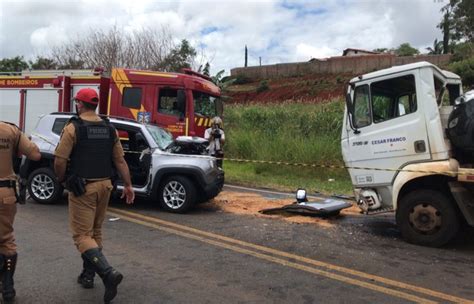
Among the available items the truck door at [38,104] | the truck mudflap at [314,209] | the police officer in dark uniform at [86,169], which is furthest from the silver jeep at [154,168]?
the truck door at [38,104]

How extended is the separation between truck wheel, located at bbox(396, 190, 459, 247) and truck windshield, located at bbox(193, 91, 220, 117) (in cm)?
707

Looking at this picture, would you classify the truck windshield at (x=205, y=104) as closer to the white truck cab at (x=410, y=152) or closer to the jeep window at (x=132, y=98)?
the jeep window at (x=132, y=98)

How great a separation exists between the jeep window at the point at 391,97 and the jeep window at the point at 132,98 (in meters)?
7.02

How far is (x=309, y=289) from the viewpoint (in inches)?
188

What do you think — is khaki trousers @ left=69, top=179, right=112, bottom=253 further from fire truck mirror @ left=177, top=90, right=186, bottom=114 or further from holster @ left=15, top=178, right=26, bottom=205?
fire truck mirror @ left=177, top=90, right=186, bottom=114

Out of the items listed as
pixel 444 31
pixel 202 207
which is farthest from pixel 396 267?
pixel 444 31

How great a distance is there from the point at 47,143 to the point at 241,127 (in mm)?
11284

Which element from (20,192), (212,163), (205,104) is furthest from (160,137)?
(20,192)

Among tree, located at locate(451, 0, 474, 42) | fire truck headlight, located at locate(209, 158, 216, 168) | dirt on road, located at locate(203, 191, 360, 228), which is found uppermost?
tree, located at locate(451, 0, 474, 42)

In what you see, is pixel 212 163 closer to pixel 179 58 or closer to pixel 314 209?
pixel 314 209

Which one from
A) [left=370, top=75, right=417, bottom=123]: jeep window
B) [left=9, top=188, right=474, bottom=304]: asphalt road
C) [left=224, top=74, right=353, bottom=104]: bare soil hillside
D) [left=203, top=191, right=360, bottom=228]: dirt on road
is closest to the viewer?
[left=9, top=188, right=474, bottom=304]: asphalt road

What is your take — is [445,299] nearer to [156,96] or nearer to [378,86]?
[378,86]

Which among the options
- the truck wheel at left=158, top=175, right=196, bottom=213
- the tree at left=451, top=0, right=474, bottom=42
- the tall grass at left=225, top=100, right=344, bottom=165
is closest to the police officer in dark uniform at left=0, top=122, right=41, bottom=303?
the truck wheel at left=158, top=175, right=196, bottom=213

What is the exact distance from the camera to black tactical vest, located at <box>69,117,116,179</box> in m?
4.41
